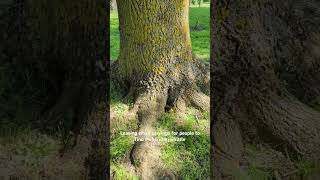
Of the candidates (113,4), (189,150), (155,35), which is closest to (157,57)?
(155,35)

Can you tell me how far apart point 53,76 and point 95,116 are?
0.62 m

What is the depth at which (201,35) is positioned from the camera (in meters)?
5.12

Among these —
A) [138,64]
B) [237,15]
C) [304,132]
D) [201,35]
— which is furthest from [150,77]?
[304,132]

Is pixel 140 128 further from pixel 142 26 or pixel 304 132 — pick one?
pixel 304 132

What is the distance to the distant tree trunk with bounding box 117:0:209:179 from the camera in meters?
5.20

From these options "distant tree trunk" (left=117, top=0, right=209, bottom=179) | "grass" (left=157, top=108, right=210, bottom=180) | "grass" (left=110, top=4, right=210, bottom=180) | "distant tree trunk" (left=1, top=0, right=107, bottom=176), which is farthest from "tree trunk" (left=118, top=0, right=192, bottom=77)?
"grass" (left=157, top=108, right=210, bottom=180)

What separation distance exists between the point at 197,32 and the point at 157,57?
37cm

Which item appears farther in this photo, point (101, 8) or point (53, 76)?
point (53, 76)

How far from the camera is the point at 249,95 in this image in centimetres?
535

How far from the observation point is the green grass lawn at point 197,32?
5.09 m

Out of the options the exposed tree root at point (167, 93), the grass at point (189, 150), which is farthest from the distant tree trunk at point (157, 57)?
the grass at point (189, 150)

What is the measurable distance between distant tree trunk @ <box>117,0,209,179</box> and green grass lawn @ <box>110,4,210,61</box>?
5 cm

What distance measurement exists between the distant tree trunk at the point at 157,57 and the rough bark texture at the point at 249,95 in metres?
0.22

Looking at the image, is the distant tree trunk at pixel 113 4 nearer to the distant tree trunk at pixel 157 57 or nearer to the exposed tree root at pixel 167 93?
the distant tree trunk at pixel 157 57
